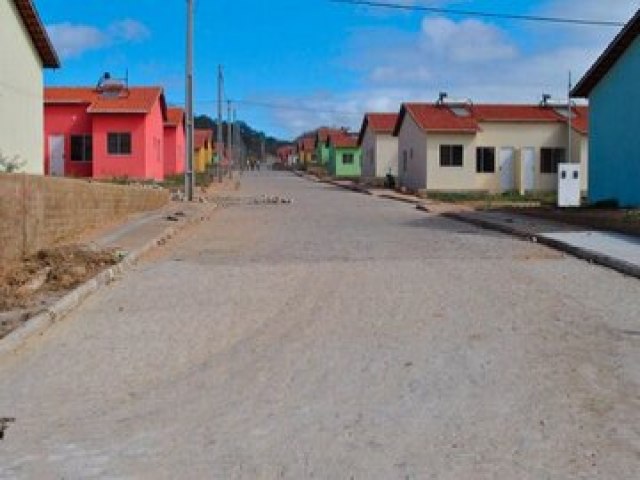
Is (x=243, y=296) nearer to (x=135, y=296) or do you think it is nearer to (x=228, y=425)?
(x=135, y=296)

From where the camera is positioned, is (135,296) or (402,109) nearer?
(135,296)

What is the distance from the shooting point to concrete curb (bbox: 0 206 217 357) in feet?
28.5

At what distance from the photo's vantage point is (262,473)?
5.25 m

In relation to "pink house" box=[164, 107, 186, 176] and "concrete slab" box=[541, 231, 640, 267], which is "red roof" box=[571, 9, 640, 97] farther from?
"pink house" box=[164, 107, 186, 176]

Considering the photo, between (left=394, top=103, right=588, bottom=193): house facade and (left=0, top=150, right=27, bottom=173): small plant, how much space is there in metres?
24.5

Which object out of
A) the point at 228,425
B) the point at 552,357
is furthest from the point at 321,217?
the point at 228,425

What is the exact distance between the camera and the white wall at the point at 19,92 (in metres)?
25.7

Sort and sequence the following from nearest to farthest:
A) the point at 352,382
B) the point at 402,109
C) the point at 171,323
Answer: the point at 352,382 < the point at 171,323 < the point at 402,109

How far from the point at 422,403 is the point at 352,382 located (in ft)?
2.54

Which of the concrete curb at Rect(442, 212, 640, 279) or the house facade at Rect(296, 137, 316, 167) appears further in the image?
the house facade at Rect(296, 137, 316, 167)

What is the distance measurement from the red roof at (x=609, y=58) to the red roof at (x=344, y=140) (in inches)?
2357

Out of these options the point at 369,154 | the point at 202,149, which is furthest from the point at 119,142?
the point at 202,149

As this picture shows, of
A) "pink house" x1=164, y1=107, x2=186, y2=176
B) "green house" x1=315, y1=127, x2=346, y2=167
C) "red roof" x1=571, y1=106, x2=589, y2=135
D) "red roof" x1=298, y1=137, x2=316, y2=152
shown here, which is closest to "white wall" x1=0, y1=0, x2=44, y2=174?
"red roof" x1=571, y1=106, x2=589, y2=135

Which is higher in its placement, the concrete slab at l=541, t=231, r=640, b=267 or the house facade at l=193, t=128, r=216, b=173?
the house facade at l=193, t=128, r=216, b=173
